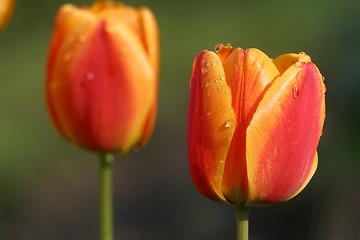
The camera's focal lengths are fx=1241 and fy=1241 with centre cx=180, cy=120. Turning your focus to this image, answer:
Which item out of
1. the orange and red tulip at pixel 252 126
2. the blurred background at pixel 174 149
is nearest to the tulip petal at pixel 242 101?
the orange and red tulip at pixel 252 126

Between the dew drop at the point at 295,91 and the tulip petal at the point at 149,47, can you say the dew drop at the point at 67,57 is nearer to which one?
the tulip petal at the point at 149,47

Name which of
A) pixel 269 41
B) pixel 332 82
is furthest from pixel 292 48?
pixel 332 82

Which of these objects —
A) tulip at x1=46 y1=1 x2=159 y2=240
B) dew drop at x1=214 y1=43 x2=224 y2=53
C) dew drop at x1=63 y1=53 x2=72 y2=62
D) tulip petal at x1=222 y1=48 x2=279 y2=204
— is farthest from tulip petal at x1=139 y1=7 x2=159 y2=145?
tulip petal at x1=222 y1=48 x2=279 y2=204

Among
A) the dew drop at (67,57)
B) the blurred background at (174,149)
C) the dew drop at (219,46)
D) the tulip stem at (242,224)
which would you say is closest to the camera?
the tulip stem at (242,224)

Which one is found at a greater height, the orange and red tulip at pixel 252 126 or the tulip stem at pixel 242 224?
the orange and red tulip at pixel 252 126

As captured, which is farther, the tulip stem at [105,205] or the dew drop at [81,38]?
the dew drop at [81,38]

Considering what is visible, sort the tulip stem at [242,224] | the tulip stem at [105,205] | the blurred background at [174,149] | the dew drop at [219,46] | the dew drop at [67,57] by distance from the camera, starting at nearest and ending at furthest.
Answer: the tulip stem at [242,224] < the dew drop at [219,46] < the tulip stem at [105,205] < the dew drop at [67,57] < the blurred background at [174,149]

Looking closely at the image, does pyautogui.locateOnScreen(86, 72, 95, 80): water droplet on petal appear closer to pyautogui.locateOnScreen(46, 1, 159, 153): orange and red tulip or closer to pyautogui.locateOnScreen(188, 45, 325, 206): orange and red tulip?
pyautogui.locateOnScreen(46, 1, 159, 153): orange and red tulip
